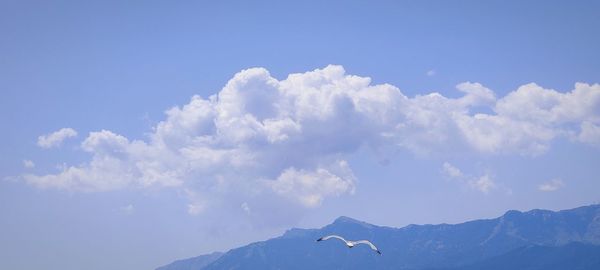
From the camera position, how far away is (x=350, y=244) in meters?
90.8
